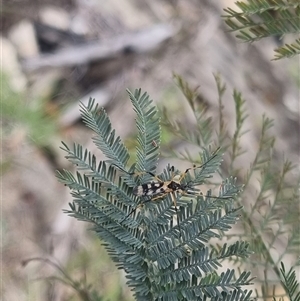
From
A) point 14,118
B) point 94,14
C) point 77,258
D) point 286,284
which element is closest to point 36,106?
point 14,118

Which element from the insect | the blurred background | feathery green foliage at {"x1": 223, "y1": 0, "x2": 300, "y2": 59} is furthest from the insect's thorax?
the blurred background

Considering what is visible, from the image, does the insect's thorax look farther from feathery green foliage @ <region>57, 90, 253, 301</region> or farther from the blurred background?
the blurred background

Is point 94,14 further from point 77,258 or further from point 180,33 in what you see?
point 77,258

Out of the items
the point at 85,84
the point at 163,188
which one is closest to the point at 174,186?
the point at 163,188

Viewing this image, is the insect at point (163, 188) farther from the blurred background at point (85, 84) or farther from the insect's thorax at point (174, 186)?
the blurred background at point (85, 84)

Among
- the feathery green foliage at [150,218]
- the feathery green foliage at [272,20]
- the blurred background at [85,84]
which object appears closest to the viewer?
the feathery green foliage at [150,218]

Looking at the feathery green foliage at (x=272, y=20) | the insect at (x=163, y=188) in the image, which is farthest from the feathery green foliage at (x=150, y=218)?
the feathery green foliage at (x=272, y=20)

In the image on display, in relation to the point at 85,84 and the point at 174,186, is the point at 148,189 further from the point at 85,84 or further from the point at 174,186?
the point at 85,84
